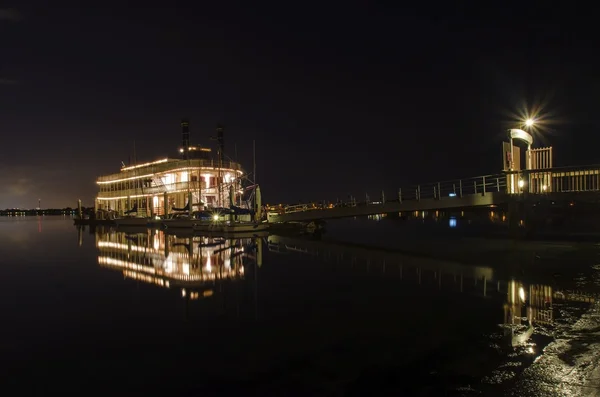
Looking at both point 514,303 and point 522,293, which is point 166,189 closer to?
point 522,293

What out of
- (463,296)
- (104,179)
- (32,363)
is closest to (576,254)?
(463,296)

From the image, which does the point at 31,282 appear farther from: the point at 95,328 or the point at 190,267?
the point at 95,328

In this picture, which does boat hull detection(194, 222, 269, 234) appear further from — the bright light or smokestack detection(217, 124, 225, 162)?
the bright light

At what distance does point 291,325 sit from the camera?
8.95m

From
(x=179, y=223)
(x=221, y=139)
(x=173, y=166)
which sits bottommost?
(x=179, y=223)

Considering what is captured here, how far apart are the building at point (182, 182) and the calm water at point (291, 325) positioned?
99.2 ft

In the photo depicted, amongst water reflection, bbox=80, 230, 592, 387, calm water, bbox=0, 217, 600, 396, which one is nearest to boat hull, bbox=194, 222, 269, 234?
water reflection, bbox=80, 230, 592, 387

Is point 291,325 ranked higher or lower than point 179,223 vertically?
lower

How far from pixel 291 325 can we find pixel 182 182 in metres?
47.9

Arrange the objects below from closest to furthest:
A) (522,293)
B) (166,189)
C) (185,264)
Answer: (522,293) < (185,264) < (166,189)

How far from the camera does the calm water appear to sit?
6.09 meters

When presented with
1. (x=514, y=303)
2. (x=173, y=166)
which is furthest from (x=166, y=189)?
(x=514, y=303)

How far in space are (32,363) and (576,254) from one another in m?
19.9

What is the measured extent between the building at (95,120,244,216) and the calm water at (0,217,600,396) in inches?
1191
